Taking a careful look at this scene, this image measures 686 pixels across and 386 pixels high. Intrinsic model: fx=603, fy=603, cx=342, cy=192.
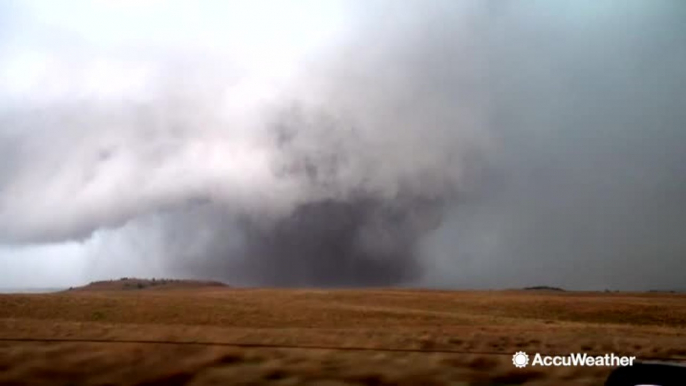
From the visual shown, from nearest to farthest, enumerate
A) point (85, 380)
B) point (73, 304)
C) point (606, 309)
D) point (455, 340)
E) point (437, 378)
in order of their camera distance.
→ point (85, 380) < point (437, 378) < point (455, 340) < point (73, 304) < point (606, 309)

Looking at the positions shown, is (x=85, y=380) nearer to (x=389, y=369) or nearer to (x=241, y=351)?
(x=241, y=351)

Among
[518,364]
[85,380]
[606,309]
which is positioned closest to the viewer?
[85,380]

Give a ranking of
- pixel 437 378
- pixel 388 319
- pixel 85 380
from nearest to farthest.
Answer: pixel 85 380, pixel 437 378, pixel 388 319

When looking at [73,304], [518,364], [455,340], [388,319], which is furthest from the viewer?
[73,304]

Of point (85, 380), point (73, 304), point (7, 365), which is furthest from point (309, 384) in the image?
point (73, 304)

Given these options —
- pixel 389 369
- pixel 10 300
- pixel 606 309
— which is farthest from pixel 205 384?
pixel 606 309

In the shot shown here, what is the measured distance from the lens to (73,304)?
3719 cm

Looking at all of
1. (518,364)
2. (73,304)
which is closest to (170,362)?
(518,364)

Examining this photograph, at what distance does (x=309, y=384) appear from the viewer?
616cm

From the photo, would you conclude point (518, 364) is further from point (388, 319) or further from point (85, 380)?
point (388, 319)

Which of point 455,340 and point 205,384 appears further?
point 455,340

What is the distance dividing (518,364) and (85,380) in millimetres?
4714

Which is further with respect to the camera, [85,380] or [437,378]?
[437,378]

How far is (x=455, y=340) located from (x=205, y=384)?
5.85 meters
